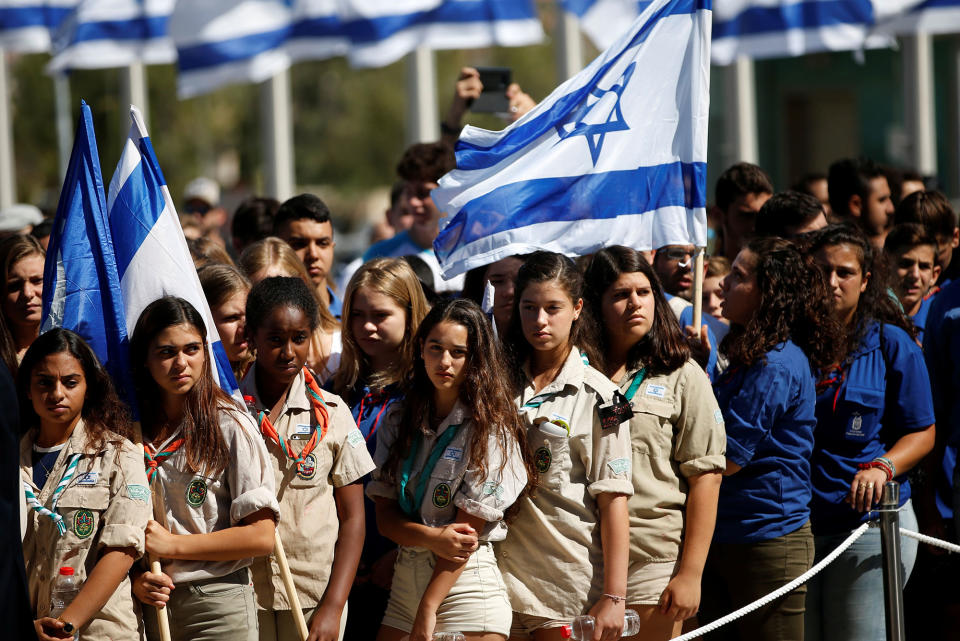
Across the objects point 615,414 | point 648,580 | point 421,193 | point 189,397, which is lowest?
point 648,580

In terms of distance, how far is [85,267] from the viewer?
4.45 metres

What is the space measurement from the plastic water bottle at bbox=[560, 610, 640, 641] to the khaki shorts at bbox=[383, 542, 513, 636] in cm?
22

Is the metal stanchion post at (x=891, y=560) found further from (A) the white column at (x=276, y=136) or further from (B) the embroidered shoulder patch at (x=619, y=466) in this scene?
(A) the white column at (x=276, y=136)

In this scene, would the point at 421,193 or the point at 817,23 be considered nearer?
the point at 421,193

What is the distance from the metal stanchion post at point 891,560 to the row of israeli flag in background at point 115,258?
2.41 m

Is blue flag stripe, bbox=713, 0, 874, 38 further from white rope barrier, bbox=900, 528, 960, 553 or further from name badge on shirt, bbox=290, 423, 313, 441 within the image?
name badge on shirt, bbox=290, 423, 313, 441

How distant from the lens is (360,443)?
4.47m

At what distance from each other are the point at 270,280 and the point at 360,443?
715 mm

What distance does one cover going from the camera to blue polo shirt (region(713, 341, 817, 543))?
4.71 meters

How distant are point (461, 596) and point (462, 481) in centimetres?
39

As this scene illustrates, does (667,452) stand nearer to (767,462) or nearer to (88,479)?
(767,462)

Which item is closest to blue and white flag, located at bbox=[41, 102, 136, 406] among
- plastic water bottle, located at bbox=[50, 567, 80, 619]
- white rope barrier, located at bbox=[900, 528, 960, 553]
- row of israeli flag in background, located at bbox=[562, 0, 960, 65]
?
plastic water bottle, located at bbox=[50, 567, 80, 619]

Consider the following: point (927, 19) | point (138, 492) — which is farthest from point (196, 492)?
point (927, 19)

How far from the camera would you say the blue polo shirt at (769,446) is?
186 inches
